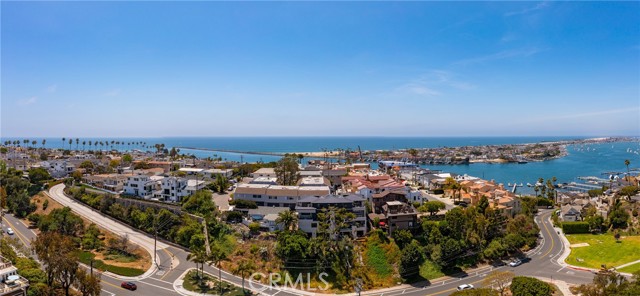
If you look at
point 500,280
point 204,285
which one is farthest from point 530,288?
point 204,285

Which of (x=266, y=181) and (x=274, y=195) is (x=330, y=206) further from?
(x=266, y=181)

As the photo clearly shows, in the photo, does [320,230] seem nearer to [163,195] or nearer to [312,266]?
[312,266]

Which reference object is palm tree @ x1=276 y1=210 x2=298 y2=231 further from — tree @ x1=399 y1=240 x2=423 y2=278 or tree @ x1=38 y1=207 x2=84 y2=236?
tree @ x1=38 y1=207 x2=84 y2=236

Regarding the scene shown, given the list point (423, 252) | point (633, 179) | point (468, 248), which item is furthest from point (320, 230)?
point (633, 179)

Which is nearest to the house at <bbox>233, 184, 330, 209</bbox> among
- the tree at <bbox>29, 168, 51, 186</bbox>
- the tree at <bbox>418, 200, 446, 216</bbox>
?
the tree at <bbox>418, 200, 446, 216</bbox>

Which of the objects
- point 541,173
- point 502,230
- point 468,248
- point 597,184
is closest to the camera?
point 468,248

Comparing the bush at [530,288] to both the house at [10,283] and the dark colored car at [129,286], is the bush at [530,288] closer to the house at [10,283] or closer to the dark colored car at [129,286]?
the dark colored car at [129,286]
